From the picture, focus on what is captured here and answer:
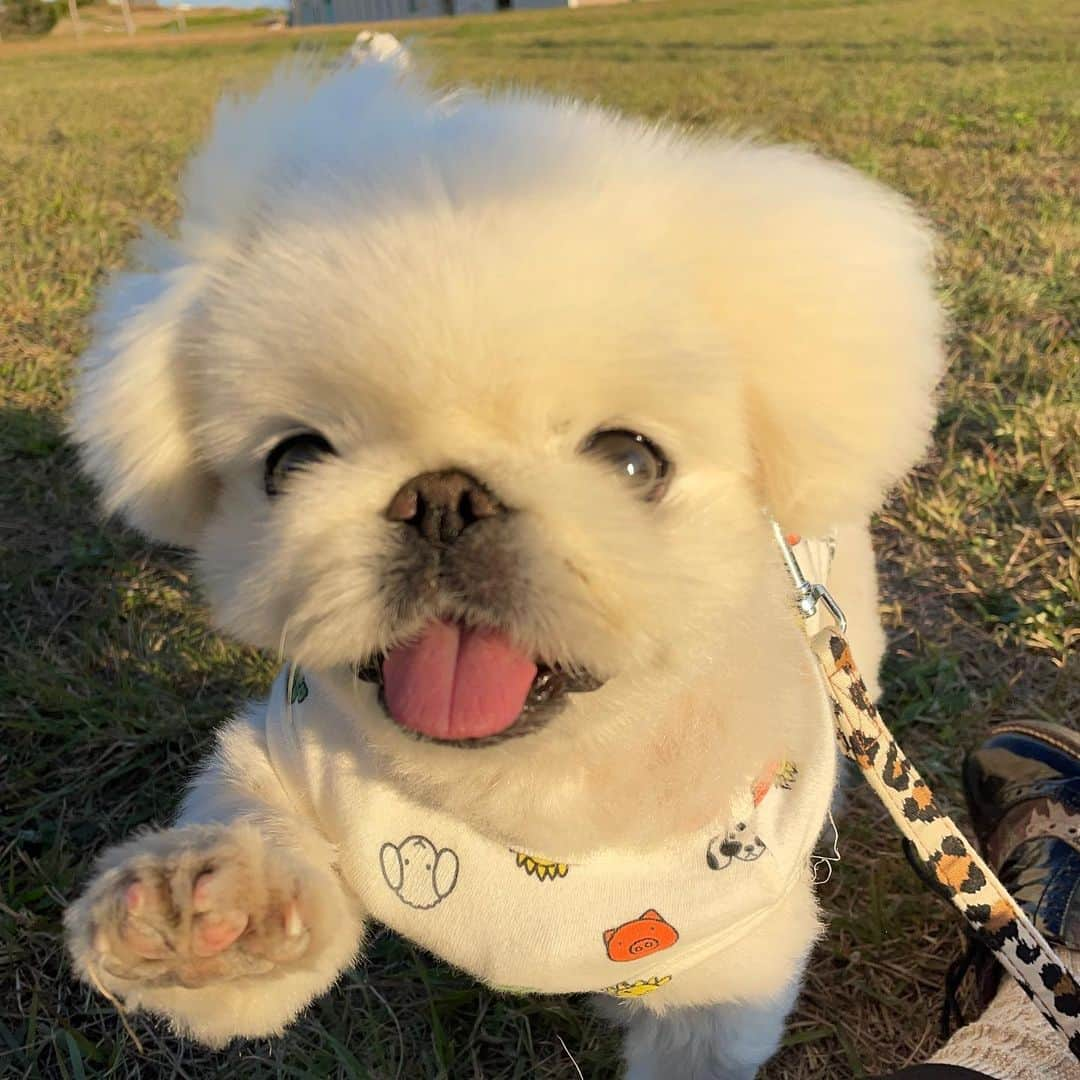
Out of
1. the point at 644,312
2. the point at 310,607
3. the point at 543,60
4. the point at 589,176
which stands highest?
the point at 589,176

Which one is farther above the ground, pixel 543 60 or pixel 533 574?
pixel 533 574

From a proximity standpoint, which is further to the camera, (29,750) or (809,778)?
(29,750)

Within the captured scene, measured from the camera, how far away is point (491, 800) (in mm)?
1410

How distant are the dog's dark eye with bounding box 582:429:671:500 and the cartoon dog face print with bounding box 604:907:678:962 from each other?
2.17ft

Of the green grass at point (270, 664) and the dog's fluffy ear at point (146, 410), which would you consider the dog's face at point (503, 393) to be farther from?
the green grass at point (270, 664)

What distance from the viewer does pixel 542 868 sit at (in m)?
1.50

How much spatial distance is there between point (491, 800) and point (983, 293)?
3.60 metres

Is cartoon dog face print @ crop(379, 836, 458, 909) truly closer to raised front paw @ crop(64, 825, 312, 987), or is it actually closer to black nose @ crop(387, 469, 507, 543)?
raised front paw @ crop(64, 825, 312, 987)

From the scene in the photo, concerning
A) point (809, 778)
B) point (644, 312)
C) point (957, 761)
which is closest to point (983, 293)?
point (957, 761)

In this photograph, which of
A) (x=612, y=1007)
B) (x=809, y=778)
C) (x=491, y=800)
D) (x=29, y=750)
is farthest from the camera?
(x=29, y=750)

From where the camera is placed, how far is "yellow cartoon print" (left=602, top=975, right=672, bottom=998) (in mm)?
1569

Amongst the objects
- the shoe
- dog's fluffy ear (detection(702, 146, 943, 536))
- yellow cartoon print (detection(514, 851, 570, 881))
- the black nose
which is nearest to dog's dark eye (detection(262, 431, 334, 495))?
the black nose

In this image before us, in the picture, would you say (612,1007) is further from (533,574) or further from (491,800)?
(533,574)

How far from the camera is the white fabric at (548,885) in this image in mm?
1496
